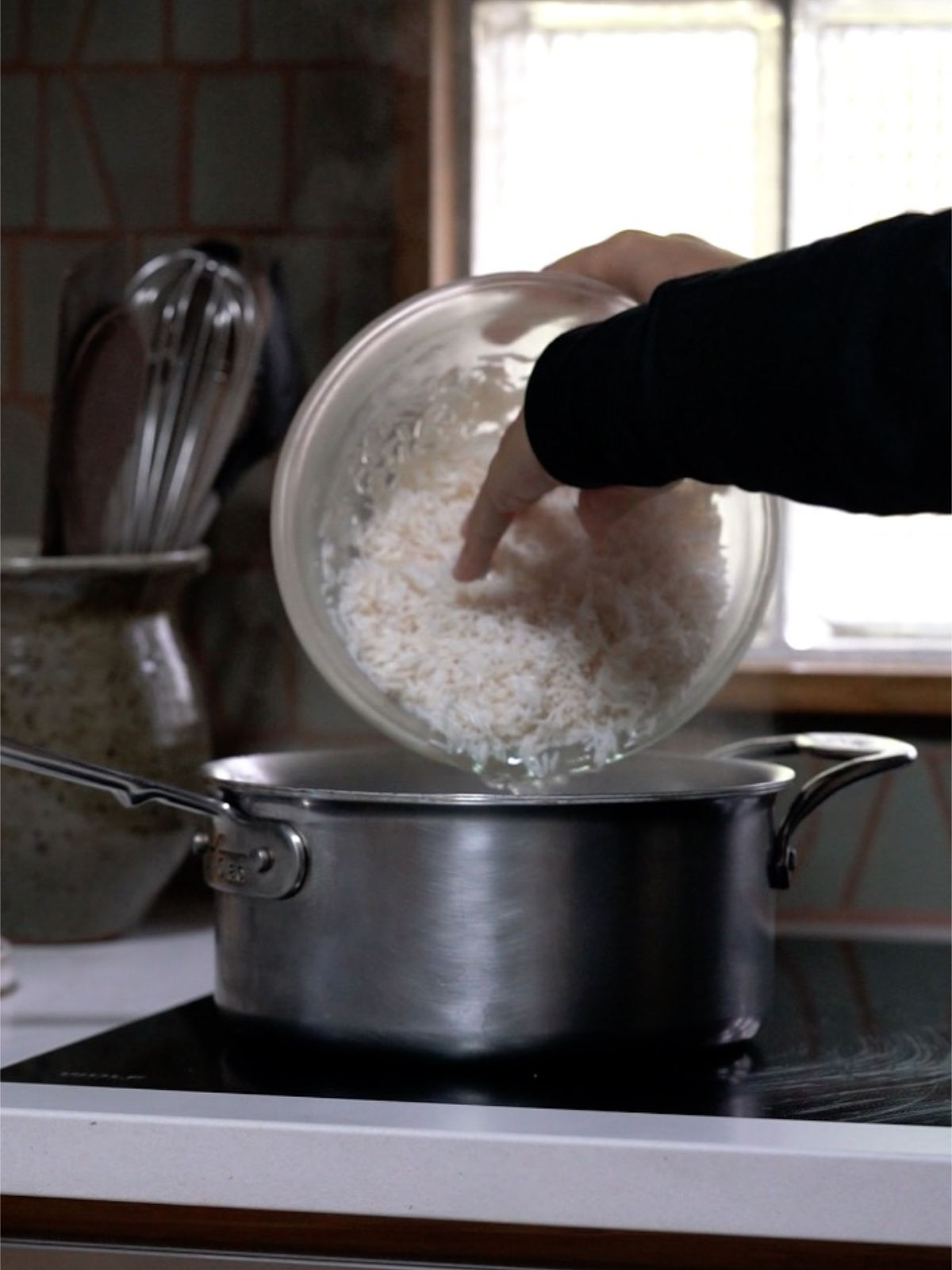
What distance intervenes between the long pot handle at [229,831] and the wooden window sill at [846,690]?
427 millimetres

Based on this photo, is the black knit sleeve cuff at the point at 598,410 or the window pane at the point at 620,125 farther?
the window pane at the point at 620,125

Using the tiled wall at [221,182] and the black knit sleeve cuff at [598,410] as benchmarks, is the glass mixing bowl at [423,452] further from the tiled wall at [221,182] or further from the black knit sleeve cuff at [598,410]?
the tiled wall at [221,182]

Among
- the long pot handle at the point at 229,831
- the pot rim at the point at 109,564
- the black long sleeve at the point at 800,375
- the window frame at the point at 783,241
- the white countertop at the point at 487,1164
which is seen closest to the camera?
the black long sleeve at the point at 800,375

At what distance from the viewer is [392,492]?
75 centimetres

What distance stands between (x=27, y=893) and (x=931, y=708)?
57 centimetres

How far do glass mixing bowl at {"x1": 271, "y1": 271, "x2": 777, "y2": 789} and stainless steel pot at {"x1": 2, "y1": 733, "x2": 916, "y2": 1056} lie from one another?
68mm

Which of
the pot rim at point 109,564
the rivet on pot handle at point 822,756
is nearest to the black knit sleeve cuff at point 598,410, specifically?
the rivet on pot handle at point 822,756

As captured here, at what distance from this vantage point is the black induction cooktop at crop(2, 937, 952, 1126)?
65cm

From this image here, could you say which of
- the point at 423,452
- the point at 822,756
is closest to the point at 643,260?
the point at 423,452

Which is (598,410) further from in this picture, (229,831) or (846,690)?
(846,690)

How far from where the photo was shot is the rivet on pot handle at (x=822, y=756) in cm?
74

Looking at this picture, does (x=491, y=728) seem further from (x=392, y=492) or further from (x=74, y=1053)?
(x=74, y=1053)

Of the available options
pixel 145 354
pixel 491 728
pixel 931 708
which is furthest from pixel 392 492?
pixel 931 708

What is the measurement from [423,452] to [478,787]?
21 centimetres
